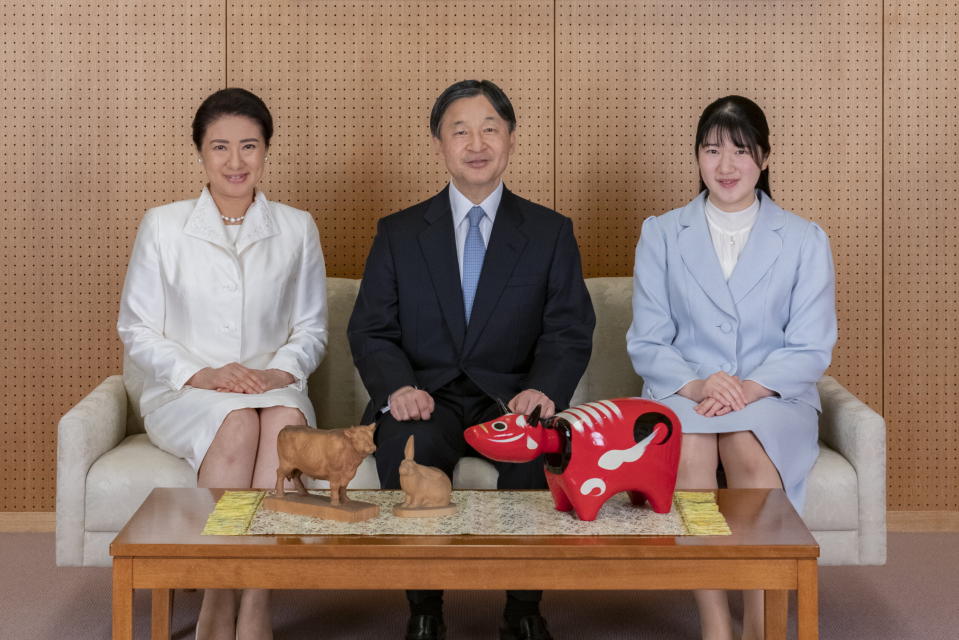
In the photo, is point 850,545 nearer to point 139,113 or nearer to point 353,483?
point 353,483

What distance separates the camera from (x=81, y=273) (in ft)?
15.8

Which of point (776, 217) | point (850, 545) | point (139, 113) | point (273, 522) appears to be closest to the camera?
point (273, 522)

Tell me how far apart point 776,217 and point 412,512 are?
1676 mm

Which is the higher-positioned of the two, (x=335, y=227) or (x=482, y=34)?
(x=482, y=34)

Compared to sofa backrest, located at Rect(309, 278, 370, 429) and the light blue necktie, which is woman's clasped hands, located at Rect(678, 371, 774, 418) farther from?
sofa backrest, located at Rect(309, 278, 370, 429)

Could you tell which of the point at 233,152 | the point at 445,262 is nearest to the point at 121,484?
the point at 233,152

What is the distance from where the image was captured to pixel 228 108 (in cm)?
383

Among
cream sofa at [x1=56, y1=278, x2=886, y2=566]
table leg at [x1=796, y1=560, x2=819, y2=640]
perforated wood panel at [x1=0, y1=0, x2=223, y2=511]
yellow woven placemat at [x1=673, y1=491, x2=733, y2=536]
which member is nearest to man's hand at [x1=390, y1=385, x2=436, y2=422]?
cream sofa at [x1=56, y1=278, x2=886, y2=566]

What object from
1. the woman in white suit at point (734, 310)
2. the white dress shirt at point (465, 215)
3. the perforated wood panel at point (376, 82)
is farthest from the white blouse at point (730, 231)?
the perforated wood panel at point (376, 82)

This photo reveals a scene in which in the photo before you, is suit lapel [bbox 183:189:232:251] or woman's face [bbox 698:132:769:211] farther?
suit lapel [bbox 183:189:232:251]

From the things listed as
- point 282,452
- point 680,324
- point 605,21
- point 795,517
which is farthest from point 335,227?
point 795,517

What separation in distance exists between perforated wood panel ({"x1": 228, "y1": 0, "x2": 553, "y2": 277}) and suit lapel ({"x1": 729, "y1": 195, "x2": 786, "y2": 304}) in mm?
1221

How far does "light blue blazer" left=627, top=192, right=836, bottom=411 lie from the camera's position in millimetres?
3703

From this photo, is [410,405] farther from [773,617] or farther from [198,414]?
[773,617]
